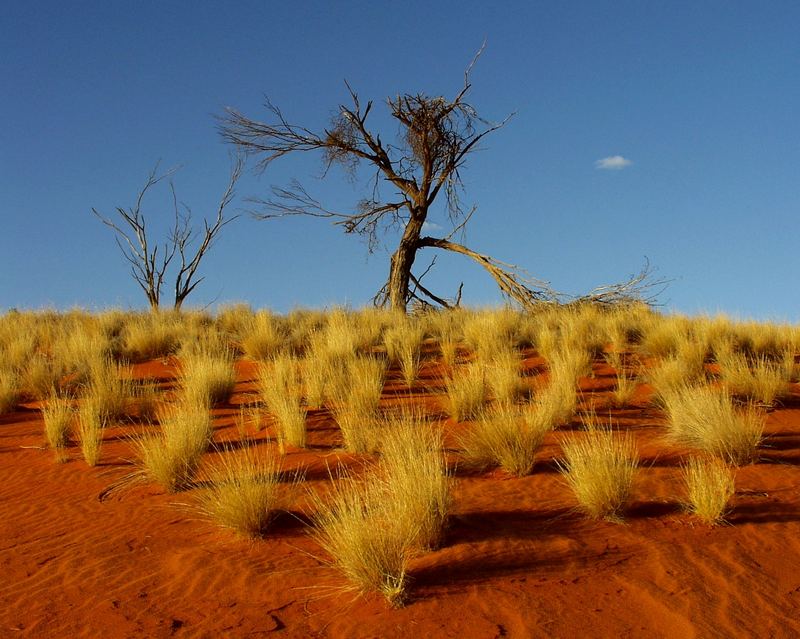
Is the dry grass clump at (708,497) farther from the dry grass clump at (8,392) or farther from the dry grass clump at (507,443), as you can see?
the dry grass clump at (8,392)

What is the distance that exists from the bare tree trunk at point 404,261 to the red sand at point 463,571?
494 inches

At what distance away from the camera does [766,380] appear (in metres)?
10.8

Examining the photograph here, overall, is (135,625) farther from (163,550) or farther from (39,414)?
(39,414)

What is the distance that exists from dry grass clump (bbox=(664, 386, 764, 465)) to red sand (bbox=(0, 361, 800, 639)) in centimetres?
26

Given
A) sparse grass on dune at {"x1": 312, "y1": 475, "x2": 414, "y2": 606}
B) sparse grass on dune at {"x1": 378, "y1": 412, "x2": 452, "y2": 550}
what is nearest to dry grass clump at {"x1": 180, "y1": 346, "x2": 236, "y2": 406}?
sparse grass on dune at {"x1": 378, "y1": 412, "x2": 452, "y2": 550}

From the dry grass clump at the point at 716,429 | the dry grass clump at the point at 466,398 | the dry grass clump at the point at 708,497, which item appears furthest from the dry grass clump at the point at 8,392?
the dry grass clump at the point at 708,497

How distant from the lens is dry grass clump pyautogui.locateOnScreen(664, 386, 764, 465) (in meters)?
8.11

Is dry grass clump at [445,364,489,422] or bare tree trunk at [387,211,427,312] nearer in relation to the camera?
dry grass clump at [445,364,489,422]

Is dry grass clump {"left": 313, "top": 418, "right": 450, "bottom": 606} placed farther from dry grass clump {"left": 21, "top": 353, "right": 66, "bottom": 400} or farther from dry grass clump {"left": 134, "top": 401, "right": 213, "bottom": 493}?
dry grass clump {"left": 21, "top": 353, "right": 66, "bottom": 400}

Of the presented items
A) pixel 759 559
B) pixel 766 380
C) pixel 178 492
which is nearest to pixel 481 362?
pixel 766 380

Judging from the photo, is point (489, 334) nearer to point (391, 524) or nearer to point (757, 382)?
point (757, 382)

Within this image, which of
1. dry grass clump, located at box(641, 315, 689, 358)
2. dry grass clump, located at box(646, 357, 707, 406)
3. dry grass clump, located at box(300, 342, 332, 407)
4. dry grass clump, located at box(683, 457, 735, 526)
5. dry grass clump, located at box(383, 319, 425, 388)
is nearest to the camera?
dry grass clump, located at box(683, 457, 735, 526)

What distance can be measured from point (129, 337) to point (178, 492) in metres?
8.79

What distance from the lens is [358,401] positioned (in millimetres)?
9961
